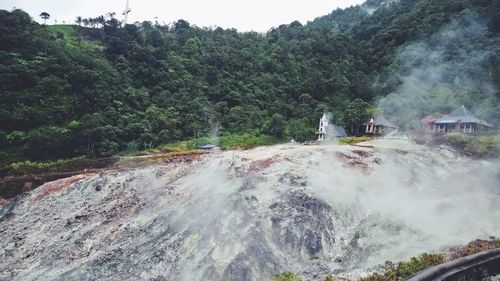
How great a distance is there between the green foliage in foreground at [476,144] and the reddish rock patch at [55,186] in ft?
71.2

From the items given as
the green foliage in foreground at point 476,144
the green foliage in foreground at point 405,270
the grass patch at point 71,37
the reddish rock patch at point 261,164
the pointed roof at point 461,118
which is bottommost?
the green foliage in foreground at point 405,270

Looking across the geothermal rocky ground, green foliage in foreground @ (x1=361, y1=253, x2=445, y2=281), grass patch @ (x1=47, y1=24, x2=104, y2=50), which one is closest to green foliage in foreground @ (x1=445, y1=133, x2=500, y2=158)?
the geothermal rocky ground

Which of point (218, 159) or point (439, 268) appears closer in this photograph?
point (439, 268)

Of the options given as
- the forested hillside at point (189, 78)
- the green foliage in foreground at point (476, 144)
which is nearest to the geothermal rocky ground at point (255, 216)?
the green foliage in foreground at point (476, 144)

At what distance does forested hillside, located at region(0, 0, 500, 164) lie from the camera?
3969 centimetres

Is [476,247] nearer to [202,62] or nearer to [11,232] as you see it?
[11,232]

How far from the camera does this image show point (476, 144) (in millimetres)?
26016

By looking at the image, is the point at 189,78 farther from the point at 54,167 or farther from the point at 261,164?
the point at 261,164

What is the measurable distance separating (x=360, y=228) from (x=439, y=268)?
796 cm

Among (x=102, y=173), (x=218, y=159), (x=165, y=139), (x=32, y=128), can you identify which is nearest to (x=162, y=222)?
(x=218, y=159)

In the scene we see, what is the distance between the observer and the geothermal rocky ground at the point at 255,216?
15.3 meters

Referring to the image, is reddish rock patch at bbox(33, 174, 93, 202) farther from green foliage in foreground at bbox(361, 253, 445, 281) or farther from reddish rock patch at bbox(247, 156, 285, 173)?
green foliage in foreground at bbox(361, 253, 445, 281)

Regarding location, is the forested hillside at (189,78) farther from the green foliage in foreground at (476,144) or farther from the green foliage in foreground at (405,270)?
the green foliage in foreground at (405,270)

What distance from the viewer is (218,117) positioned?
46.7m
